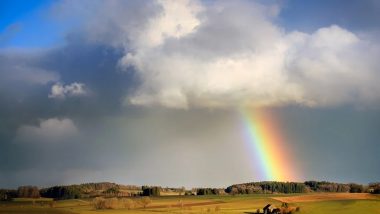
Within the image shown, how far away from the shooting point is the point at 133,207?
17325cm

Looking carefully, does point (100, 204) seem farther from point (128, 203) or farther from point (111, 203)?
point (128, 203)

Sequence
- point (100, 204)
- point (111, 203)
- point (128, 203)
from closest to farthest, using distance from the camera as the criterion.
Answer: point (111, 203) → point (100, 204) → point (128, 203)

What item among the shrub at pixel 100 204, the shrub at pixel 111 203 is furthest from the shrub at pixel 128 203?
the shrub at pixel 100 204

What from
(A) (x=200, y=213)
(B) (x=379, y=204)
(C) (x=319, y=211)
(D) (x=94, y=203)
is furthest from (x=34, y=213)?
(B) (x=379, y=204)

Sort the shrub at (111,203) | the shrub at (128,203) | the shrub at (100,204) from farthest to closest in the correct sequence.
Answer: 1. the shrub at (128,203)
2. the shrub at (100,204)
3. the shrub at (111,203)

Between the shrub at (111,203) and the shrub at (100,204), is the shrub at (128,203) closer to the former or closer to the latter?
the shrub at (111,203)

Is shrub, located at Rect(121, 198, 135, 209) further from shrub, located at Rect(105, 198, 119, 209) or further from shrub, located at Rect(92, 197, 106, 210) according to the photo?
shrub, located at Rect(92, 197, 106, 210)

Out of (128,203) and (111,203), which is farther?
(128,203)

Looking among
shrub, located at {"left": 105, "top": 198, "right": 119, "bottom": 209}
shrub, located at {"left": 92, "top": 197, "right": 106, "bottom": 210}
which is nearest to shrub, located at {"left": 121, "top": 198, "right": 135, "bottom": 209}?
shrub, located at {"left": 105, "top": 198, "right": 119, "bottom": 209}

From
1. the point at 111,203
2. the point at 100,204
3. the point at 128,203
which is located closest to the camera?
the point at 111,203

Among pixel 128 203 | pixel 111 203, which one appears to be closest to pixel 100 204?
pixel 111 203

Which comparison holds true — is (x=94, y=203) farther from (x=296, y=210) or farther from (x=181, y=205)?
(x=296, y=210)

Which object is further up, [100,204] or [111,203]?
[111,203]

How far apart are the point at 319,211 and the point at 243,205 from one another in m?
54.4
